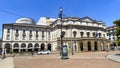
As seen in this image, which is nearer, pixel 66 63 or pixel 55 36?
pixel 66 63

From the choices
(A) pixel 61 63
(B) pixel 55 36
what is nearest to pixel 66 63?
(A) pixel 61 63

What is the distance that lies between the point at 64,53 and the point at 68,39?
39248 mm

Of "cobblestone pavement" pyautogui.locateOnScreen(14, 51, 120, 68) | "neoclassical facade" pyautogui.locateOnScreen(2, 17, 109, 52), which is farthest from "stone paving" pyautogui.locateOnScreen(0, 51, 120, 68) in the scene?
"neoclassical facade" pyautogui.locateOnScreen(2, 17, 109, 52)

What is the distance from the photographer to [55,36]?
6944 cm

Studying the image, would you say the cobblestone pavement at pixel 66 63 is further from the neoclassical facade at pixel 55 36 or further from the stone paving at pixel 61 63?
the neoclassical facade at pixel 55 36

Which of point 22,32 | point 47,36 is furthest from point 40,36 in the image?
point 22,32

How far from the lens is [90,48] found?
62406 millimetres

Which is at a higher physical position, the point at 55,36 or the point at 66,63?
the point at 55,36

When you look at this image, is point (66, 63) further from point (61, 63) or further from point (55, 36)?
point (55, 36)

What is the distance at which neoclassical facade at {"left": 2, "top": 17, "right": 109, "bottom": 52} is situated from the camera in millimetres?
64125

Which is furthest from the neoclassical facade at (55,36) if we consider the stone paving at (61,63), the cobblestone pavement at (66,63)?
the cobblestone pavement at (66,63)

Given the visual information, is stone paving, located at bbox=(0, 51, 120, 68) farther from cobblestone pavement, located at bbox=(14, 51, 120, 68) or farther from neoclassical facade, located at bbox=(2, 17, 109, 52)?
neoclassical facade, located at bbox=(2, 17, 109, 52)

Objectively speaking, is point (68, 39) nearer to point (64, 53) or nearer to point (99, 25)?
point (99, 25)

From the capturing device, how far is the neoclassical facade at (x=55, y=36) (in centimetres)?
6412
